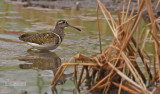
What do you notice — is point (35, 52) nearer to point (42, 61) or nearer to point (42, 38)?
point (42, 38)

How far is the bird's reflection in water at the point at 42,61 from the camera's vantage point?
280 inches

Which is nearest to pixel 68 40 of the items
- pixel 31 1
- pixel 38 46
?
pixel 38 46

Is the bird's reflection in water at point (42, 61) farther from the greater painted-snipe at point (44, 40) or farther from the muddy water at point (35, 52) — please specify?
Result: the greater painted-snipe at point (44, 40)

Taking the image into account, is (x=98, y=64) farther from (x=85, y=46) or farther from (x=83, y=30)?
(x=83, y=30)

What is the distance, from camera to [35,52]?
28.9ft

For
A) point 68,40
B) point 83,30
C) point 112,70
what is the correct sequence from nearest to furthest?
point 112,70
point 68,40
point 83,30

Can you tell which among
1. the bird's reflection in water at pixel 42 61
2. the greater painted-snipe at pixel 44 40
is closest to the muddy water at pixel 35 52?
the bird's reflection in water at pixel 42 61

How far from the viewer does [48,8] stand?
14.6 m

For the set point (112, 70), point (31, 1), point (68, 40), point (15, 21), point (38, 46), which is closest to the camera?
point (112, 70)

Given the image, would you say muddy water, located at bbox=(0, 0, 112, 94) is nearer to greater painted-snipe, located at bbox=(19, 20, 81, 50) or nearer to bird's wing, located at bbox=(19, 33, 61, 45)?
greater painted-snipe, located at bbox=(19, 20, 81, 50)

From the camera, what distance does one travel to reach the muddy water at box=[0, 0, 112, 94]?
6035mm

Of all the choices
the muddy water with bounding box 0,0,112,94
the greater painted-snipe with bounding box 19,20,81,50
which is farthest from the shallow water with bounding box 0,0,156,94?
the greater painted-snipe with bounding box 19,20,81,50

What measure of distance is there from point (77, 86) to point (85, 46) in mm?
3312

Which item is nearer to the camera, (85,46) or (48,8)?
(85,46)
